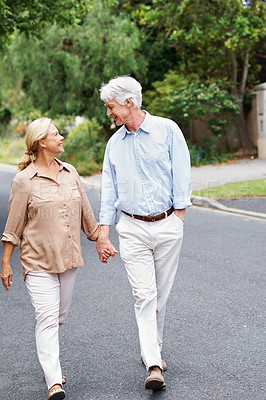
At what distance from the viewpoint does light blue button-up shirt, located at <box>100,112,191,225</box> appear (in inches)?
145

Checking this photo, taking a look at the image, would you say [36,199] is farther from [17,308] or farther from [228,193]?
[228,193]

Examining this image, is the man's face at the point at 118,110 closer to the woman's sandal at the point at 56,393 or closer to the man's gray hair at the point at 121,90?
the man's gray hair at the point at 121,90

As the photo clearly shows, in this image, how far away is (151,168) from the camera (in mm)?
3703

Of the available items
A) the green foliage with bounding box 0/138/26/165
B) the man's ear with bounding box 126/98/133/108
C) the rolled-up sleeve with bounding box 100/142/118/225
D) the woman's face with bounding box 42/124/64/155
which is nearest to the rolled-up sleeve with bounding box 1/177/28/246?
the woman's face with bounding box 42/124/64/155

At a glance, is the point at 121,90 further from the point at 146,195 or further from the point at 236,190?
the point at 236,190

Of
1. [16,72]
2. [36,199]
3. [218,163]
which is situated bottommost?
[218,163]

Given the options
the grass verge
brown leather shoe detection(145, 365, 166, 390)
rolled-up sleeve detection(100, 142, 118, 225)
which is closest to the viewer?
brown leather shoe detection(145, 365, 166, 390)

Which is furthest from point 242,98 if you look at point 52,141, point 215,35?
point 52,141

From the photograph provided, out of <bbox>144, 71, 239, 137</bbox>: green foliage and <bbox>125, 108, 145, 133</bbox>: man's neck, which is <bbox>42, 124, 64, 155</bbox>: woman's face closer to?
<bbox>125, 108, 145, 133</bbox>: man's neck

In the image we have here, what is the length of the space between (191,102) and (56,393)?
16860mm

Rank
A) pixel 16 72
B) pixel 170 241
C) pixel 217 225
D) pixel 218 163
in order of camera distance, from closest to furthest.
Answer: pixel 170 241, pixel 217 225, pixel 218 163, pixel 16 72

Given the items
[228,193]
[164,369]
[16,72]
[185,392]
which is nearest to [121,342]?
[164,369]

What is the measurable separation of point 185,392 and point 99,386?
1.87ft

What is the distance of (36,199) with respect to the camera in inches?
139
